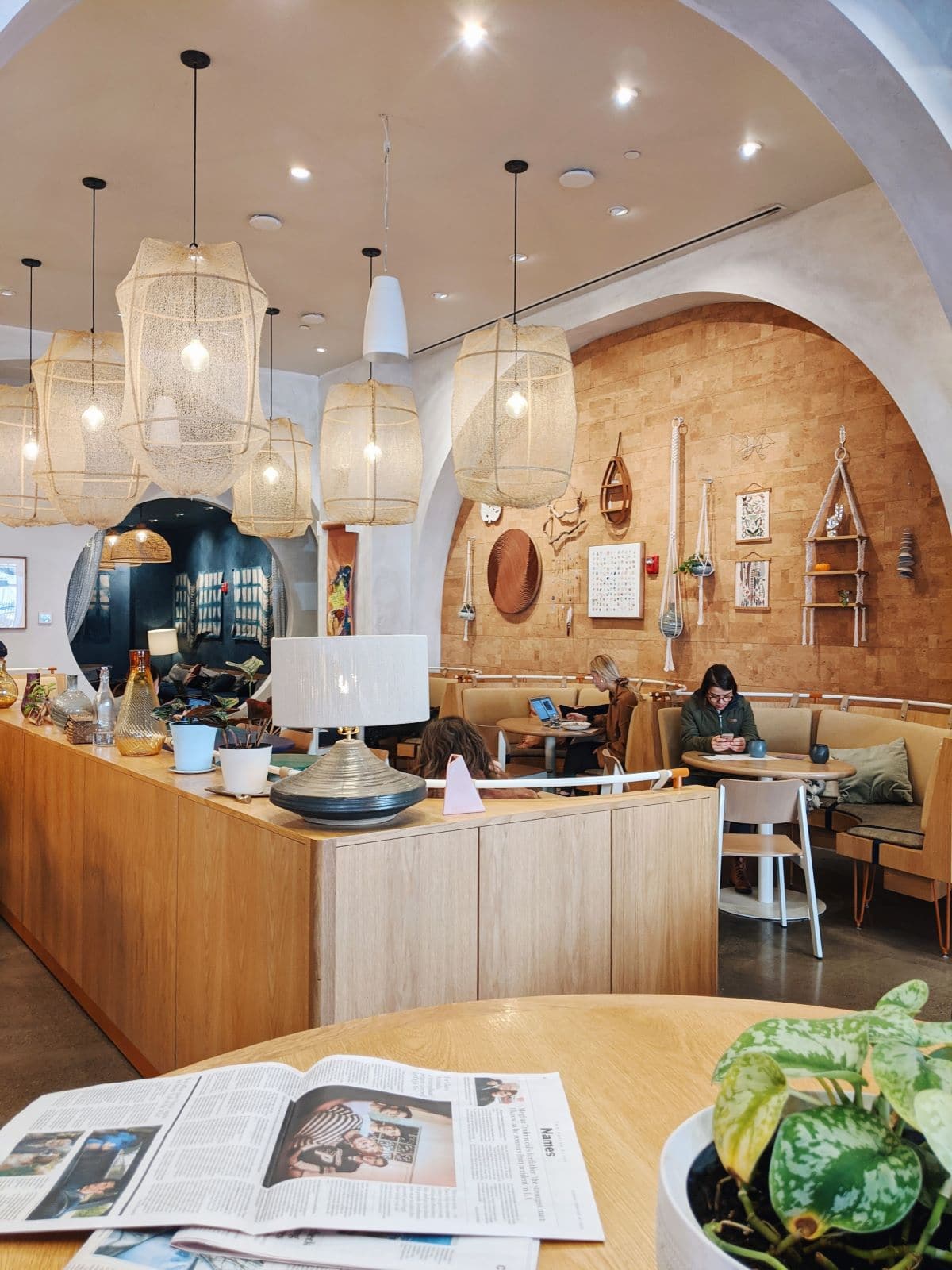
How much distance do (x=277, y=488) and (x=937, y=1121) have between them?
6478 mm

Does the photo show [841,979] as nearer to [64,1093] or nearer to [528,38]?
[64,1093]

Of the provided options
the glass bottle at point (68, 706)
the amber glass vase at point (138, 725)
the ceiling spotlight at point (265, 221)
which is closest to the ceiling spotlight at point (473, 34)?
the ceiling spotlight at point (265, 221)

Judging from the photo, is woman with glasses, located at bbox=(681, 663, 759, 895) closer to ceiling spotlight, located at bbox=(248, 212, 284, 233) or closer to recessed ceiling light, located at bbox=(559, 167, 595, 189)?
recessed ceiling light, located at bbox=(559, 167, 595, 189)

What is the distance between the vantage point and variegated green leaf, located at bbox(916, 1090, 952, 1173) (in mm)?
518

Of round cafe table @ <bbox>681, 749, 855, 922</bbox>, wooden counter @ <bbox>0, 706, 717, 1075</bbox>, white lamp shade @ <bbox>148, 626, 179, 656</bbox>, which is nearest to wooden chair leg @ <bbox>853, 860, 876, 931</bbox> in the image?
round cafe table @ <bbox>681, 749, 855, 922</bbox>

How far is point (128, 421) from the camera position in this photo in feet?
11.3

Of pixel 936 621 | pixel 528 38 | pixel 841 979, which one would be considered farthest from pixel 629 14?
pixel 841 979

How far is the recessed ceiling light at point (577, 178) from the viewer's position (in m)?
5.66

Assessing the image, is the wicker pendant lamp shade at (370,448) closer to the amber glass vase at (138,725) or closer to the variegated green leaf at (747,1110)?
the amber glass vase at (138,725)

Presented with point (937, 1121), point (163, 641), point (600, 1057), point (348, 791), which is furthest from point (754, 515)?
point (163, 641)

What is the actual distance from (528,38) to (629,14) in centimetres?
47

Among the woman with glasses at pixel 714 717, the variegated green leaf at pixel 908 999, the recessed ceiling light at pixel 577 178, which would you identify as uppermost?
the recessed ceiling light at pixel 577 178

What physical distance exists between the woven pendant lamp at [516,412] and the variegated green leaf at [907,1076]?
4288mm

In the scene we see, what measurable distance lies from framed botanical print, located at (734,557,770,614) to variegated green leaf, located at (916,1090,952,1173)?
6724 millimetres
